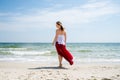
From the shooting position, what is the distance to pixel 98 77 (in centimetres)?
648

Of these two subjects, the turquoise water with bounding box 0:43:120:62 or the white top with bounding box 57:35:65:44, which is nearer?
the white top with bounding box 57:35:65:44

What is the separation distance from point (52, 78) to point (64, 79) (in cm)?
35

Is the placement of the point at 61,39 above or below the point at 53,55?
above

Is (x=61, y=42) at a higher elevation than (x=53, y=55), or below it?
higher

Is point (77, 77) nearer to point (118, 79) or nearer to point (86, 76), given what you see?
point (86, 76)

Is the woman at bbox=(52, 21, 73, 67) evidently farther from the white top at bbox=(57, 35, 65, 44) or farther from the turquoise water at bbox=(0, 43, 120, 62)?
the turquoise water at bbox=(0, 43, 120, 62)

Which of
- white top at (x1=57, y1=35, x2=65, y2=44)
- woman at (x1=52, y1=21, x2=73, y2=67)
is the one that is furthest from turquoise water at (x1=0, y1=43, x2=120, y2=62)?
white top at (x1=57, y1=35, x2=65, y2=44)

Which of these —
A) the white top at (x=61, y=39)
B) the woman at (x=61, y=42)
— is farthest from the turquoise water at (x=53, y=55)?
the white top at (x=61, y=39)

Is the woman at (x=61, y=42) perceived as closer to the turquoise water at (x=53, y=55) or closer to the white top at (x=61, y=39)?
the white top at (x=61, y=39)

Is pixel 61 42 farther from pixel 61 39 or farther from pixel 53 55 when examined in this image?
pixel 53 55

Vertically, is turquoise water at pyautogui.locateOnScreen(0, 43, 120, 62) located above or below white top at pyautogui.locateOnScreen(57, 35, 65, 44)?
below

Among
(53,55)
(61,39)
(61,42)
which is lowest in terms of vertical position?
(53,55)

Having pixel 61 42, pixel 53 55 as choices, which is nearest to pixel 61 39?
pixel 61 42

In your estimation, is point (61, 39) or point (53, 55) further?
point (53, 55)
